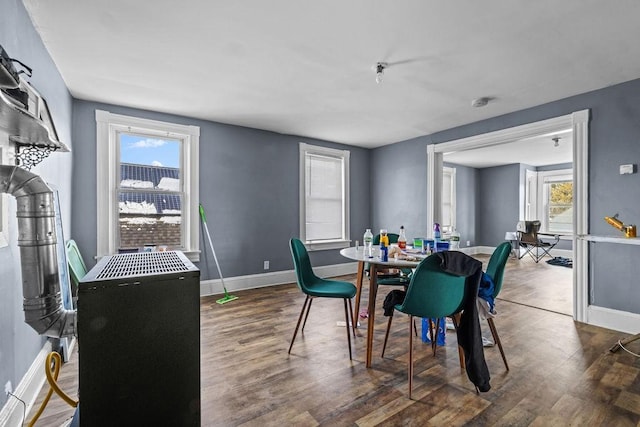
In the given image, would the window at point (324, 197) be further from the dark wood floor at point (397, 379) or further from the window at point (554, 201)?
the window at point (554, 201)

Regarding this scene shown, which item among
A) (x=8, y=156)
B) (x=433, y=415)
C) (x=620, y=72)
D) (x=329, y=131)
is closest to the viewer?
(x=8, y=156)

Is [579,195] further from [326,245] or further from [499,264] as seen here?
[326,245]

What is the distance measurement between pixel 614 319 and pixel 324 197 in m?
3.99

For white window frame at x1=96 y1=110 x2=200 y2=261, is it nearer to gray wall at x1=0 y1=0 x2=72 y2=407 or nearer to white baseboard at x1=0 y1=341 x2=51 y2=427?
gray wall at x1=0 y1=0 x2=72 y2=407

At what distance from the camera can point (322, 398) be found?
6.26 feet

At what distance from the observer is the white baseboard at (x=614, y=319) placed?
2.95 metres

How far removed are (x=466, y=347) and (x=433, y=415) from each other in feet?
1.54

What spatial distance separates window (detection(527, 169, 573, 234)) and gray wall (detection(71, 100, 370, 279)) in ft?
22.9

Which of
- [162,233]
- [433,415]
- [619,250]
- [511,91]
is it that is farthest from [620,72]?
[162,233]

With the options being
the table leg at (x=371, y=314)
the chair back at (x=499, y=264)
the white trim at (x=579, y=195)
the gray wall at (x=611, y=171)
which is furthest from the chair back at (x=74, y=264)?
the gray wall at (x=611, y=171)

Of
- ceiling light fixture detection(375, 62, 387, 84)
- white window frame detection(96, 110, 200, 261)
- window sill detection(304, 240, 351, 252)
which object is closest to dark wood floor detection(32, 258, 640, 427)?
white window frame detection(96, 110, 200, 261)

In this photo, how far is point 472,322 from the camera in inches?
77.4

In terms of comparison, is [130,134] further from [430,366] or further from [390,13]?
[430,366]

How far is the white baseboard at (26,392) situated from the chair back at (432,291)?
2200 mm
